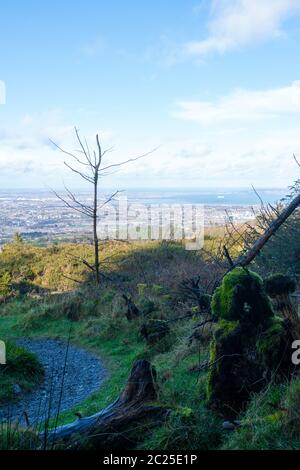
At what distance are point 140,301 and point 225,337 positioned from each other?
24.1ft

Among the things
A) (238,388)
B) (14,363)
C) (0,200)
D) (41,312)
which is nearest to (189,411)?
(238,388)

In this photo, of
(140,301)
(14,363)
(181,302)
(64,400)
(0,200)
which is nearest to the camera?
(64,400)

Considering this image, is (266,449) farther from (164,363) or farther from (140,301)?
(140,301)

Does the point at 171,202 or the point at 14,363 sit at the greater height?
the point at 171,202

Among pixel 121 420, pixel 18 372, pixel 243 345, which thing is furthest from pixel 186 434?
pixel 18 372

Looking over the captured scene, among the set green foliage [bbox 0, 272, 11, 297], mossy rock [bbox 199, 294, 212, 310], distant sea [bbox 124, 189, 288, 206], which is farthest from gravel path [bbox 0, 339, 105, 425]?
green foliage [bbox 0, 272, 11, 297]

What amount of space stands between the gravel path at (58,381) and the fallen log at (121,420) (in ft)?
3.47

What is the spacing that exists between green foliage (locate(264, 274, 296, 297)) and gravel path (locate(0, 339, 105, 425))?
2342 millimetres

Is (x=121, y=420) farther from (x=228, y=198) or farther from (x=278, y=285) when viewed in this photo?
(x=228, y=198)

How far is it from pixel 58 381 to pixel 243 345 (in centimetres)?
437

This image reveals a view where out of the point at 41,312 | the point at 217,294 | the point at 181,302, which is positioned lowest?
the point at 41,312

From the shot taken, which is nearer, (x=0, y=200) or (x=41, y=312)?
(x=41, y=312)

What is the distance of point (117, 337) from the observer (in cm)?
1034

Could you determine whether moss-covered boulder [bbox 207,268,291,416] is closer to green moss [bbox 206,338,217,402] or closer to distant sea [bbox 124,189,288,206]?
green moss [bbox 206,338,217,402]
